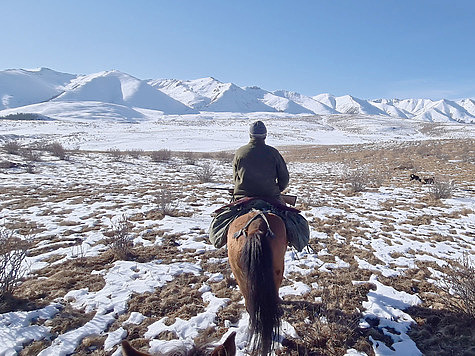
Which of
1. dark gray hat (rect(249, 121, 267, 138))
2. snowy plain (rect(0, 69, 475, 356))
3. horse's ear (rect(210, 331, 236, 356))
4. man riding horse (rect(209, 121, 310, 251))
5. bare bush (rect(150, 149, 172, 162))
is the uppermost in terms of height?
dark gray hat (rect(249, 121, 267, 138))

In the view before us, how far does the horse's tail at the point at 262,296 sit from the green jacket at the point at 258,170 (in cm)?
121

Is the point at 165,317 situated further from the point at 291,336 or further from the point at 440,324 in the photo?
the point at 440,324

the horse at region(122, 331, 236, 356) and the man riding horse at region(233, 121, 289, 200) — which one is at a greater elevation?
the man riding horse at region(233, 121, 289, 200)

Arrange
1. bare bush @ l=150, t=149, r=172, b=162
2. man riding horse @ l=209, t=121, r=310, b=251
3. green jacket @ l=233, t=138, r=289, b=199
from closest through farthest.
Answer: man riding horse @ l=209, t=121, r=310, b=251 < green jacket @ l=233, t=138, r=289, b=199 < bare bush @ l=150, t=149, r=172, b=162

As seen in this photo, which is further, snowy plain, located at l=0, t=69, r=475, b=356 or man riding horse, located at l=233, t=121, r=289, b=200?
man riding horse, located at l=233, t=121, r=289, b=200

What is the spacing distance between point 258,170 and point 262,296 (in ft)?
5.38

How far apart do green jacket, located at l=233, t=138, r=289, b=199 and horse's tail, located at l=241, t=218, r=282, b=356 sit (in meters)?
1.21

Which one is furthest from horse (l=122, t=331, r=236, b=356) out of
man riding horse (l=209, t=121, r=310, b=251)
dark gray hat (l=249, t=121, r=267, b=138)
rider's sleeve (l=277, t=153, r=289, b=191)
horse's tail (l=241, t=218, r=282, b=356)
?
dark gray hat (l=249, t=121, r=267, b=138)

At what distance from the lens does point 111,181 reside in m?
11.9

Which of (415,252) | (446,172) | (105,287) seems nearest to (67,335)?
(105,287)

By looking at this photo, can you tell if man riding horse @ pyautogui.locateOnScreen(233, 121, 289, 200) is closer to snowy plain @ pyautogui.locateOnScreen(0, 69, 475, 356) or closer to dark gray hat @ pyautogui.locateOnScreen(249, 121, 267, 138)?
dark gray hat @ pyautogui.locateOnScreen(249, 121, 267, 138)

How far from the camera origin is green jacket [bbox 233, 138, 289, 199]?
3367mm

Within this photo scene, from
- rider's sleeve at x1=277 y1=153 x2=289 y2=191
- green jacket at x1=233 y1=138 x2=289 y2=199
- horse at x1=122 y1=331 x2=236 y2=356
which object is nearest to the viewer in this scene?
horse at x1=122 y1=331 x2=236 y2=356

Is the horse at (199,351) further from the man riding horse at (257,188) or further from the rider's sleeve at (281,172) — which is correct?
the rider's sleeve at (281,172)
